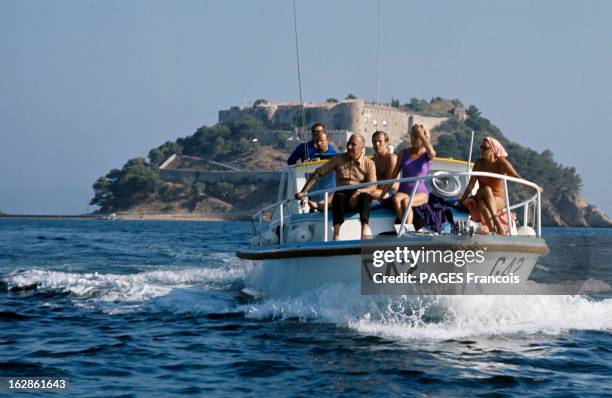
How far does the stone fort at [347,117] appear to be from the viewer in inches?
5167

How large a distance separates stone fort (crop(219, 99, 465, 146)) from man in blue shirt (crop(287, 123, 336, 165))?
4075 inches

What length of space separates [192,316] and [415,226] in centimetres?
323

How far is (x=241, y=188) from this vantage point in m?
129

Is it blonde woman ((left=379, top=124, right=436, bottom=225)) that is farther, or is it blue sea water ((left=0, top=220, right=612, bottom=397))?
blonde woman ((left=379, top=124, right=436, bottom=225))

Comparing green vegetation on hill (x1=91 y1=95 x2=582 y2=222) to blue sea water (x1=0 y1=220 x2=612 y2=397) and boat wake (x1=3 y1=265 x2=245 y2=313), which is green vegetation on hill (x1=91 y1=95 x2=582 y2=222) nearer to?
boat wake (x1=3 y1=265 x2=245 y2=313)

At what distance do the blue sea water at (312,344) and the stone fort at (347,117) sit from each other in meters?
105

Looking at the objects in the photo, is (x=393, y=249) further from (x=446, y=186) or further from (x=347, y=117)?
(x=347, y=117)

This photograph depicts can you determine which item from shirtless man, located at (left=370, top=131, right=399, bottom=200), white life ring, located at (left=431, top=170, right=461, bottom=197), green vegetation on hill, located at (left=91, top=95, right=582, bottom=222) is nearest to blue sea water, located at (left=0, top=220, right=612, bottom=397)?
shirtless man, located at (left=370, top=131, right=399, bottom=200)

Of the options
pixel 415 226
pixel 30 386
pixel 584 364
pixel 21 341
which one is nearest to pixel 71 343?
pixel 21 341

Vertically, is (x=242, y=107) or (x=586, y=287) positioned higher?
(x=242, y=107)

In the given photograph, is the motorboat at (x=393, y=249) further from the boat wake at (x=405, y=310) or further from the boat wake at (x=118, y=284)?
the boat wake at (x=118, y=284)

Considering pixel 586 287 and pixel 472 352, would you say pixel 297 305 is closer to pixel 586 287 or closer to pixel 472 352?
pixel 472 352

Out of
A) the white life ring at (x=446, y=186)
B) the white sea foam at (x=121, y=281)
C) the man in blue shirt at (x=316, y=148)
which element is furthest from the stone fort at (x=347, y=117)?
the white life ring at (x=446, y=186)

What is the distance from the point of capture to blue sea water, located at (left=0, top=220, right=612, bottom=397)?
293 inches
